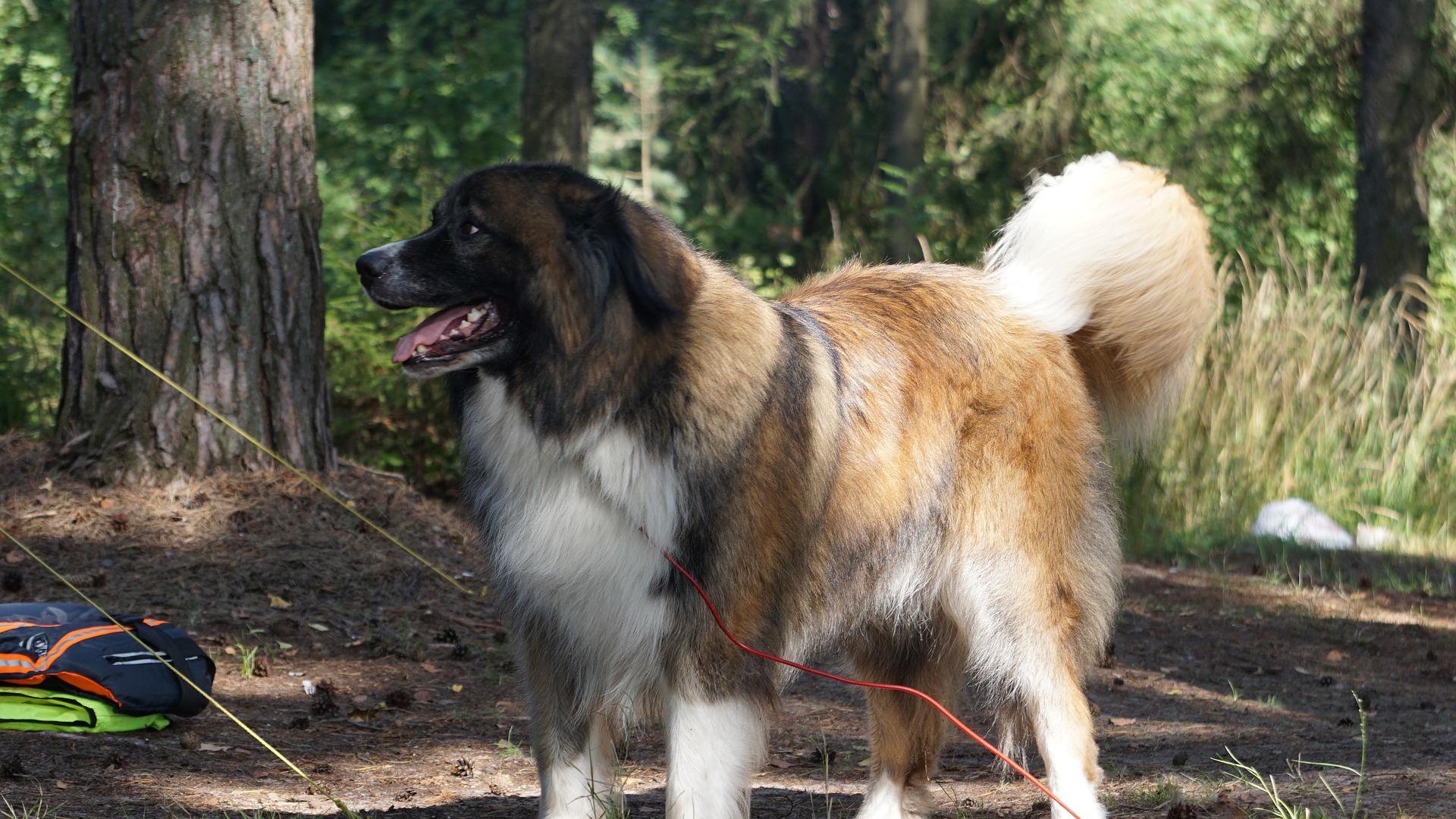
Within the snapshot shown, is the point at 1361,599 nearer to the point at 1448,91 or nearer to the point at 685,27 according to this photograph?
the point at 1448,91

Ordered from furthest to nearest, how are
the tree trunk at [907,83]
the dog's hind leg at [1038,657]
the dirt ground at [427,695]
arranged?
1. the tree trunk at [907,83]
2. the dirt ground at [427,695]
3. the dog's hind leg at [1038,657]

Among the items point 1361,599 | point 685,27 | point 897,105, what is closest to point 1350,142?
point 897,105

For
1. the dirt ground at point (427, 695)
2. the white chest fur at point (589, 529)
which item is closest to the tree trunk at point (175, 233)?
the dirt ground at point (427, 695)

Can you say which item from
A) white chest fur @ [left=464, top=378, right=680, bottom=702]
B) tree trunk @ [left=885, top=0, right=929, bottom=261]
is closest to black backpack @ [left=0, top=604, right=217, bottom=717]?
white chest fur @ [left=464, top=378, right=680, bottom=702]

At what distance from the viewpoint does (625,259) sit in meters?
3.09

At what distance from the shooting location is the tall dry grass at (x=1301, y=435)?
→ 28.6 ft

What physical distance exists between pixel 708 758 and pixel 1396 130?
34.0ft

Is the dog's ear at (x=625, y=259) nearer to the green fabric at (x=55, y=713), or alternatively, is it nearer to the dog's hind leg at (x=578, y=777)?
the dog's hind leg at (x=578, y=777)

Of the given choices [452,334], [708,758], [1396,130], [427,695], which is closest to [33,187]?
[427,695]

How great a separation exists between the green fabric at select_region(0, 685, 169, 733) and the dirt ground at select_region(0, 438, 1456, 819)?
44mm

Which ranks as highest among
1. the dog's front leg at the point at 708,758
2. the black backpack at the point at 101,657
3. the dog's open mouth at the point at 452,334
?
the dog's open mouth at the point at 452,334

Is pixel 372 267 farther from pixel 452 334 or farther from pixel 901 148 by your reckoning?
pixel 901 148

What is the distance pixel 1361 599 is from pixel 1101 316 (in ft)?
14.3

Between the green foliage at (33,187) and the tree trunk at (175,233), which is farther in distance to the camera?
the green foliage at (33,187)
